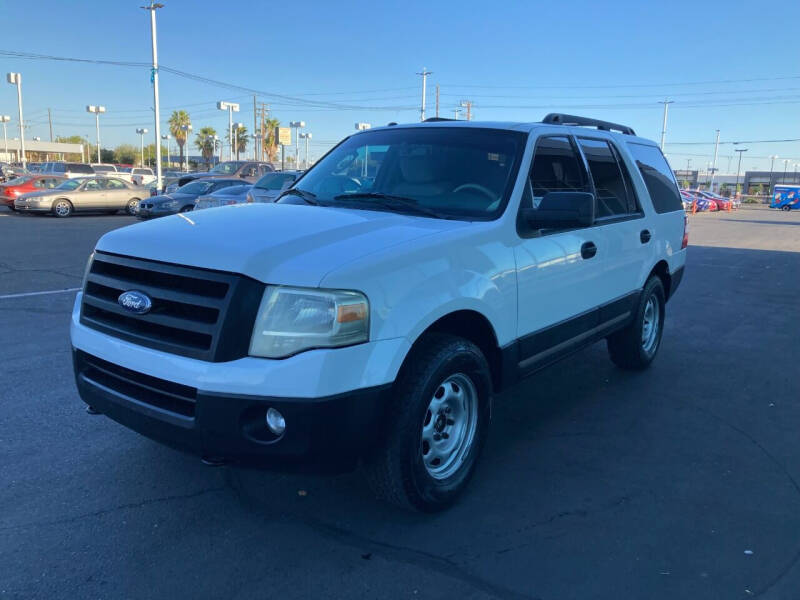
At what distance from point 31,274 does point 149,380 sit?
8638 mm

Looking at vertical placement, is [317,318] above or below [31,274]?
above

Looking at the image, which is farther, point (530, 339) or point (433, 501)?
point (530, 339)

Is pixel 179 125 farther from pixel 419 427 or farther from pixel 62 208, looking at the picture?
pixel 419 427

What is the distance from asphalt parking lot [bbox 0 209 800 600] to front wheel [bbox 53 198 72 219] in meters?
18.7

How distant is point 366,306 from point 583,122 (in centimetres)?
340

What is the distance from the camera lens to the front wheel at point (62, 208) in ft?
71.9

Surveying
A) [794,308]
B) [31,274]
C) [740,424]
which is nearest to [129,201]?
[31,274]

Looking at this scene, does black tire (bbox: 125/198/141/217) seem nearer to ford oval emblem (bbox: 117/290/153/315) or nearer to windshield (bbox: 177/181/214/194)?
windshield (bbox: 177/181/214/194)

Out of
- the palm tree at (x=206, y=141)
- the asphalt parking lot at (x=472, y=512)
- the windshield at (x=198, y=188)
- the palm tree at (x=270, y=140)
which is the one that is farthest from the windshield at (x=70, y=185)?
the palm tree at (x=206, y=141)

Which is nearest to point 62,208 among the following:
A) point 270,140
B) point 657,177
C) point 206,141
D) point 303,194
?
point 303,194

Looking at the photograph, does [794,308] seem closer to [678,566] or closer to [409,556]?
[678,566]

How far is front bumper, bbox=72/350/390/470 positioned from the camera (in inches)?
104

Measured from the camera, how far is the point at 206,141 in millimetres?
84812

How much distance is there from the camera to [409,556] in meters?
2.98
